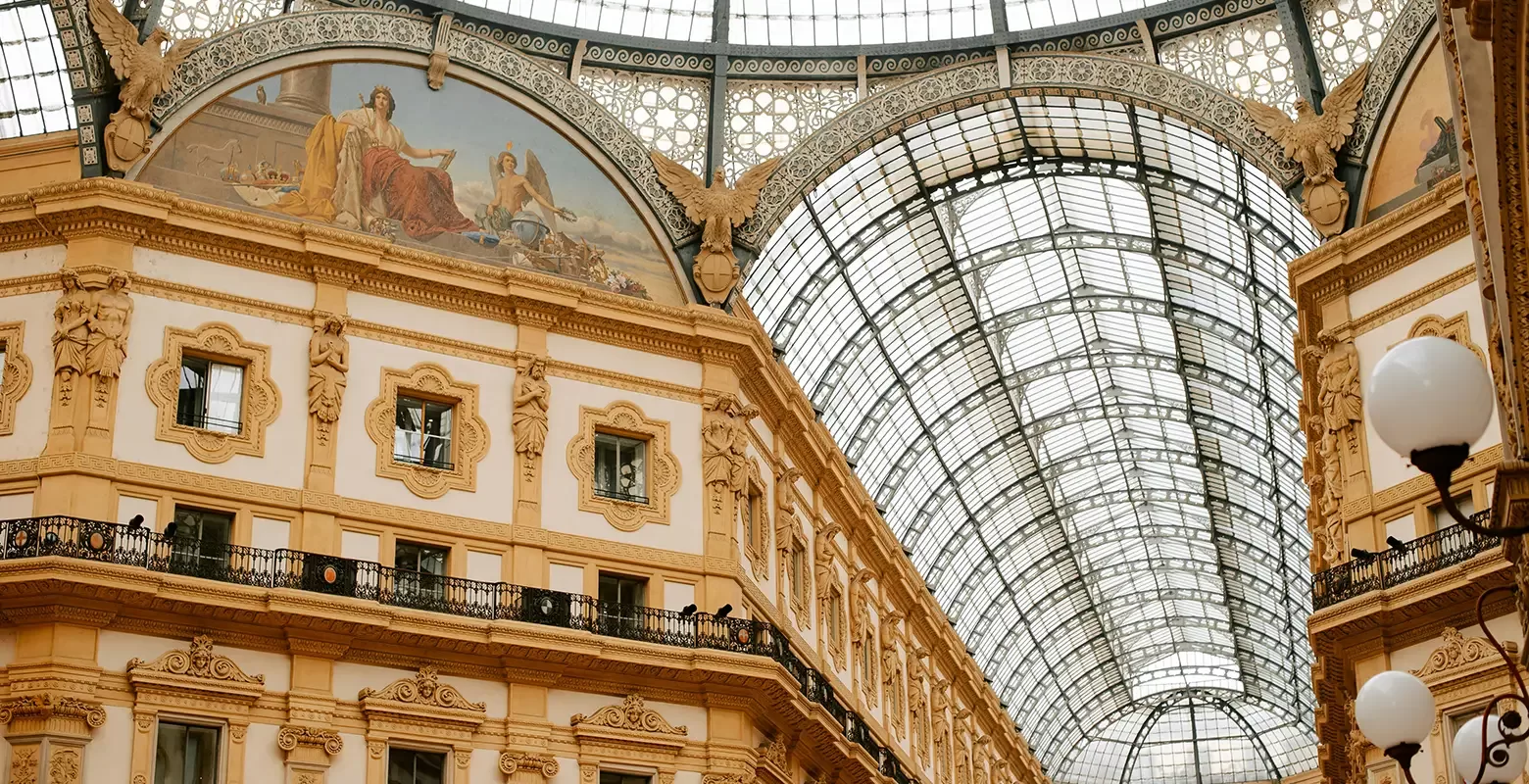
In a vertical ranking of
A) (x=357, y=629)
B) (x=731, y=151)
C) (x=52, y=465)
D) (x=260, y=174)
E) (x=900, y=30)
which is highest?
(x=900, y=30)

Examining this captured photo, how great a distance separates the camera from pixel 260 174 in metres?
33.8

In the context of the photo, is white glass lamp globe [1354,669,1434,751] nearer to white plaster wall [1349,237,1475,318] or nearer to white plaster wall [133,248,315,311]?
white plaster wall [1349,237,1475,318]

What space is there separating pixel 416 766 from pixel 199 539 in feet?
17.9

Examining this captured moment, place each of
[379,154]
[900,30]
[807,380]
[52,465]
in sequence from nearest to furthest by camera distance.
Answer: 1. [52,465]
2. [379,154]
3. [900,30]
4. [807,380]

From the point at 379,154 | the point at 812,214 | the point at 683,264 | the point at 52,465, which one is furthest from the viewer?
the point at 812,214

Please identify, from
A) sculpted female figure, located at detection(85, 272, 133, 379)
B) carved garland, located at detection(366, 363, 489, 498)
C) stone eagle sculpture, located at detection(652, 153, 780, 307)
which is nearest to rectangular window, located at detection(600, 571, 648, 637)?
carved garland, located at detection(366, 363, 489, 498)

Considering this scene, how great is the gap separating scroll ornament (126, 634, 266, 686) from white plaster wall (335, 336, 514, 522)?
3835 mm

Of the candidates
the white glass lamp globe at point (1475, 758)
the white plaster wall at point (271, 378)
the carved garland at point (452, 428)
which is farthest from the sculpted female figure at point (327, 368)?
the white glass lamp globe at point (1475, 758)

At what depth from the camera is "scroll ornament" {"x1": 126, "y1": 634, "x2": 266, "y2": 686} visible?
96.5ft

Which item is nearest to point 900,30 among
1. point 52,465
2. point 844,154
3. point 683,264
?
point 844,154

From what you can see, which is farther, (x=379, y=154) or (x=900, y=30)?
(x=900, y=30)

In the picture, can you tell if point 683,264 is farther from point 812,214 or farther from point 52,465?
point 52,465

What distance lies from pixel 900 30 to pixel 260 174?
1512cm

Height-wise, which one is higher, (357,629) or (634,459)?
(634,459)
